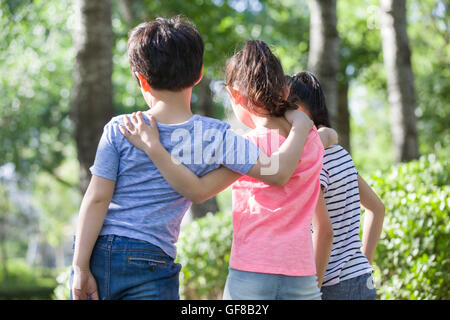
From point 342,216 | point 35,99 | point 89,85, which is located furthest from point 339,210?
point 35,99

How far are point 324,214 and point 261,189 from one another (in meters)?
0.36

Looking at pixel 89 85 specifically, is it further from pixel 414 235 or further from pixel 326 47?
pixel 414 235

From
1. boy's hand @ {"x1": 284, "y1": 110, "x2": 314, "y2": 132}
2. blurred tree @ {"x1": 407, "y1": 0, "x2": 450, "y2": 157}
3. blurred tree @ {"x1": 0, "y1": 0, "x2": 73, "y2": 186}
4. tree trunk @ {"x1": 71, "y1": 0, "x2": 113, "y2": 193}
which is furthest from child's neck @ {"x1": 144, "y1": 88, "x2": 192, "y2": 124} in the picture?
blurred tree @ {"x1": 407, "y1": 0, "x2": 450, "y2": 157}

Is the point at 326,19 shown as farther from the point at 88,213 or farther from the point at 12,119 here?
the point at 12,119

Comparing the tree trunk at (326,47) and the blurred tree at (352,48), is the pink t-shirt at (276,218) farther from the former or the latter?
the blurred tree at (352,48)

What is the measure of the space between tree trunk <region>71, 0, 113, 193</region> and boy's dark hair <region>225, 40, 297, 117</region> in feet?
10.8

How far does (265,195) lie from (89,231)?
67 cm

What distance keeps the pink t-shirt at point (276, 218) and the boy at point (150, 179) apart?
0.10 metres

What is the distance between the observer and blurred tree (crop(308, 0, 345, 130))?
6.34 m

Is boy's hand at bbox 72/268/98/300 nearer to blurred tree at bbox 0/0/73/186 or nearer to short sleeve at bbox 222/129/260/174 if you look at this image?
short sleeve at bbox 222/129/260/174

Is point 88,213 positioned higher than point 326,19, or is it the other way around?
point 326,19

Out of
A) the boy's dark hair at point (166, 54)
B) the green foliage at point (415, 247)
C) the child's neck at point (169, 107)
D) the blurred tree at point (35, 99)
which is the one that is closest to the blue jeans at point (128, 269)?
the child's neck at point (169, 107)
